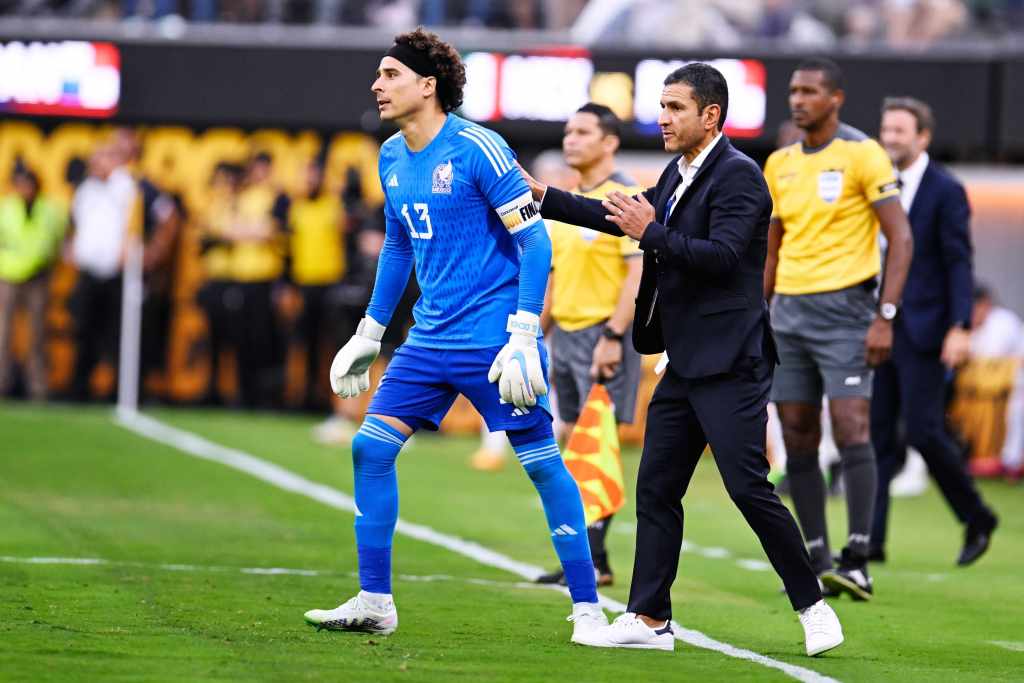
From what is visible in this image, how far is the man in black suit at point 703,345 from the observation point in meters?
6.95

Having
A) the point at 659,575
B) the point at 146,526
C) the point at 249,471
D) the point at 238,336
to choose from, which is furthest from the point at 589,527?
the point at 238,336

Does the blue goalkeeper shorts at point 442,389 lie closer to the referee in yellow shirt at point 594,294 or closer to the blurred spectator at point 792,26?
→ the referee in yellow shirt at point 594,294

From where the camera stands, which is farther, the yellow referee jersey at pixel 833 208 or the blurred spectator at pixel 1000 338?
the blurred spectator at pixel 1000 338

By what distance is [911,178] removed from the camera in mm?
10609

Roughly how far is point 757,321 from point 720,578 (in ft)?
9.81

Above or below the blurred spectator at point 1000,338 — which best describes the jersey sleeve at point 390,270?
above

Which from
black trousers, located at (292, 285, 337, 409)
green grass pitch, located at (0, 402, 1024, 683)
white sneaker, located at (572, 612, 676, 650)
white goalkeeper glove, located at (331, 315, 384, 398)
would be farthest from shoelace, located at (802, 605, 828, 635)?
black trousers, located at (292, 285, 337, 409)

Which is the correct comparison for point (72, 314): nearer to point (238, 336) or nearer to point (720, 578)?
point (238, 336)

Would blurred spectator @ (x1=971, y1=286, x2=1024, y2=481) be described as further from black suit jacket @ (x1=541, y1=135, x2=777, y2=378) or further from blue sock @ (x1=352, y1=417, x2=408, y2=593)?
blue sock @ (x1=352, y1=417, x2=408, y2=593)

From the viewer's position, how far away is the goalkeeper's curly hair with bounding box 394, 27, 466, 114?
24.0ft

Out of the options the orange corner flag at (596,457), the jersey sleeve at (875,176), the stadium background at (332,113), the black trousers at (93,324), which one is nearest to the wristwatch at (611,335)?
the orange corner flag at (596,457)

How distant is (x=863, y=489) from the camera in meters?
9.29

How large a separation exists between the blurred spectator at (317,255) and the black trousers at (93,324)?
1.87 meters

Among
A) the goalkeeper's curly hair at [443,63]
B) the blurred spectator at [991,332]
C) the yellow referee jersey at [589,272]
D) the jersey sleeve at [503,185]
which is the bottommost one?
the blurred spectator at [991,332]
